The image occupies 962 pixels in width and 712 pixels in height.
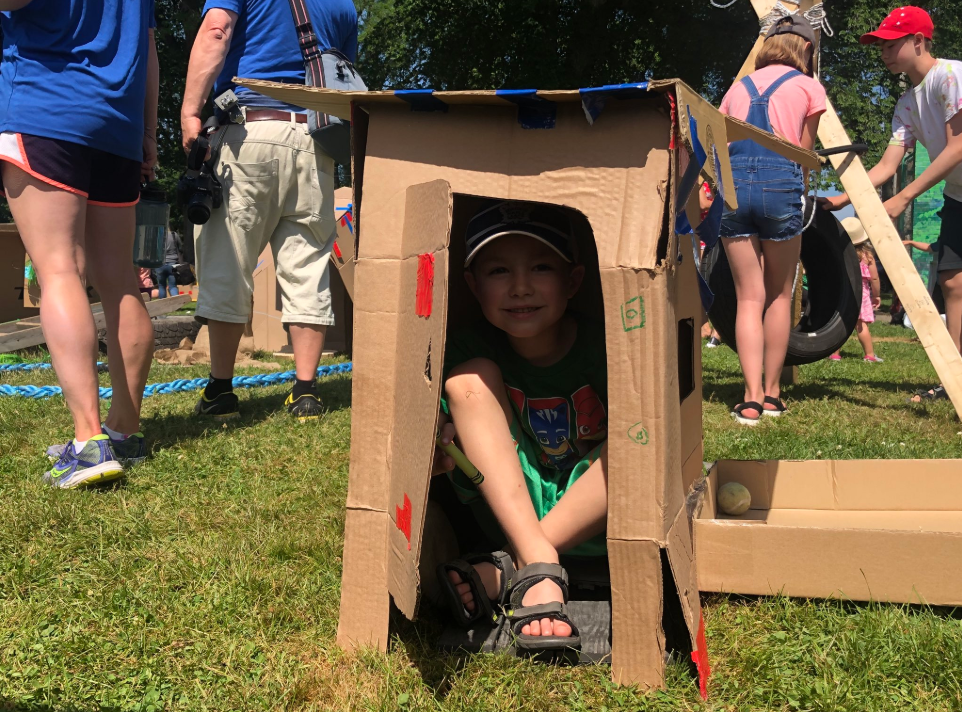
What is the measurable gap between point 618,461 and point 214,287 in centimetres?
257

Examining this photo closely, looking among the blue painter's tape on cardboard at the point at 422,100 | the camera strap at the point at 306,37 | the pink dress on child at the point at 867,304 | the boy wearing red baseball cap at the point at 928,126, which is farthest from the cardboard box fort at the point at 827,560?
the pink dress on child at the point at 867,304

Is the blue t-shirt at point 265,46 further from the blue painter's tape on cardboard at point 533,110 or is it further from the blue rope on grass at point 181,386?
the blue painter's tape on cardboard at point 533,110

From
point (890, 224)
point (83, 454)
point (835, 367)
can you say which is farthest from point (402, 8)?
point (83, 454)

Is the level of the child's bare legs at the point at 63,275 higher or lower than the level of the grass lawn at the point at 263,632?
higher

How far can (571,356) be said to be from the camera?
87.4 inches

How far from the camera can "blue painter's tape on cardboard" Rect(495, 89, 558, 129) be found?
61.4 inches

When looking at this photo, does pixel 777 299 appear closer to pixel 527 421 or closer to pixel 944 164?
pixel 944 164

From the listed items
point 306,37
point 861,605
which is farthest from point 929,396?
point 306,37

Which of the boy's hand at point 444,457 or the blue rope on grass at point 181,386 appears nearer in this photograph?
the boy's hand at point 444,457

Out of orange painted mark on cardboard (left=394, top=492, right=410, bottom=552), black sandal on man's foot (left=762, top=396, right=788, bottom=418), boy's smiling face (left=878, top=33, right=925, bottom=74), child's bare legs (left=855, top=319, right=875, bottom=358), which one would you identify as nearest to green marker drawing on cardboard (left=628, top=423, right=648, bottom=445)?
orange painted mark on cardboard (left=394, top=492, right=410, bottom=552)

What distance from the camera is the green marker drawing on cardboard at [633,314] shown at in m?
1.54

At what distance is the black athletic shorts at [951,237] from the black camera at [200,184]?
143 inches

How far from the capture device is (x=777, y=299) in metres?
4.09

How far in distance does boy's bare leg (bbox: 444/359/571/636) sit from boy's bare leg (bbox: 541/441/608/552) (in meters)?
0.04
